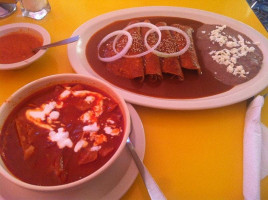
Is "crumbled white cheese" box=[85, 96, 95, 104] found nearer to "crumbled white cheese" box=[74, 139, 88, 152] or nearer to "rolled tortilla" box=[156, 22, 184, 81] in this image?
"crumbled white cheese" box=[74, 139, 88, 152]

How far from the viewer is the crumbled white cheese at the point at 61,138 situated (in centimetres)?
82

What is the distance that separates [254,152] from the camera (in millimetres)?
977

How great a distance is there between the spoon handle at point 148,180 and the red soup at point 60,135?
8cm

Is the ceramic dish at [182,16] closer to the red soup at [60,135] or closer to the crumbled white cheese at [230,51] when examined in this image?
the crumbled white cheese at [230,51]

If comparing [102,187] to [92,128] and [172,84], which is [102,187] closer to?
[92,128]

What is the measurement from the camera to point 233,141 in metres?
1.08

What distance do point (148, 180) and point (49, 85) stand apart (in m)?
0.54

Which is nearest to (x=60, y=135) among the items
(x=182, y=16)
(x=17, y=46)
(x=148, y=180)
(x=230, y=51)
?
(x=148, y=180)

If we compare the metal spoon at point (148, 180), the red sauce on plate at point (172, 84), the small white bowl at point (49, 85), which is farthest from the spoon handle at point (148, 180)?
the red sauce on plate at point (172, 84)

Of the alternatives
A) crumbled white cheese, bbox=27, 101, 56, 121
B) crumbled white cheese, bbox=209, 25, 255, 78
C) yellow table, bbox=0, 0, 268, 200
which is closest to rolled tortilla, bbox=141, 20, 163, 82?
yellow table, bbox=0, 0, 268, 200

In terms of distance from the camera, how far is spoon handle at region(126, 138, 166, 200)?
0.77 metres

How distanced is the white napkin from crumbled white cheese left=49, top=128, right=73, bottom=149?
26.8 inches

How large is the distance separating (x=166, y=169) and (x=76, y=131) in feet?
1.32

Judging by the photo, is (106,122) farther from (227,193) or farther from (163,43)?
(163,43)
